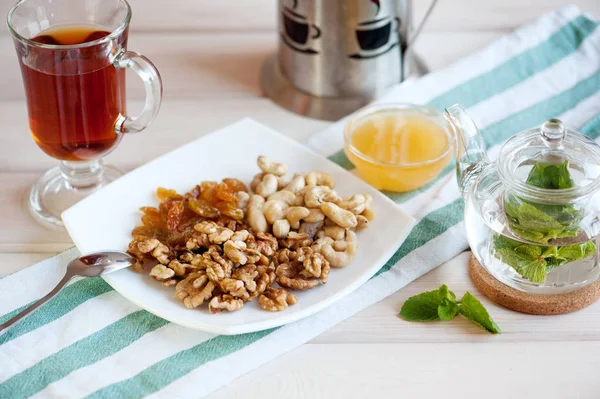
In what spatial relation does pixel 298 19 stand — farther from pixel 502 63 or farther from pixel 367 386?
pixel 367 386

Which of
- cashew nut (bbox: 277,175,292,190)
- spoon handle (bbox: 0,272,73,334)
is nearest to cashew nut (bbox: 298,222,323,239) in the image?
cashew nut (bbox: 277,175,292,190)

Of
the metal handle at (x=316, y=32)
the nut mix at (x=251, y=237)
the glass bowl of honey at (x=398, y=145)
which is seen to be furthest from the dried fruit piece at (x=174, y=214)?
the metal handle at (x=316, y=32)

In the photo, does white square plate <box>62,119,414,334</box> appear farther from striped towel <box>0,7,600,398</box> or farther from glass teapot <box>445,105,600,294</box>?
glass teapot <box>445,105,600,294</box>

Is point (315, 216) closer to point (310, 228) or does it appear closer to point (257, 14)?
point (310, 228)

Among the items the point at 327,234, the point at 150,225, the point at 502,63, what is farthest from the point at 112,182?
the point at 502,63

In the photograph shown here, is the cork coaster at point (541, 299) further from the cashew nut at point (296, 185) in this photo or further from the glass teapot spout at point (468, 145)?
the cashew nut at point (296, 185)

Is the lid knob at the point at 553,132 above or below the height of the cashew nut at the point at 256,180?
above


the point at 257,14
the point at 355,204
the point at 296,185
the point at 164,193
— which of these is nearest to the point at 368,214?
the point at 355,204
